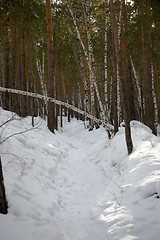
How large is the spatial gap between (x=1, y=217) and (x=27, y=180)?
1.26 m

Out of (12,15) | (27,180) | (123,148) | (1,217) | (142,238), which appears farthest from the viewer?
(12,15)

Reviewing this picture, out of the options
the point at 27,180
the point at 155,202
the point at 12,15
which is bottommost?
the point at 27,180

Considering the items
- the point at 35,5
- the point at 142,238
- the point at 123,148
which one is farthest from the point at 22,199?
the point at 35,5

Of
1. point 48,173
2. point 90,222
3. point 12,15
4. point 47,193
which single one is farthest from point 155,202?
point 12,15

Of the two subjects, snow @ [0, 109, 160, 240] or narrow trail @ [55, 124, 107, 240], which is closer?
snow @ [0, 109, 160, 240]

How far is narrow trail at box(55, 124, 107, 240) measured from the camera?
8.25 feet

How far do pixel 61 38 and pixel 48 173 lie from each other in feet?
40.2

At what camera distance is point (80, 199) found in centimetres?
360

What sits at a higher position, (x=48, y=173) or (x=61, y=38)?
(x=61, y=38)

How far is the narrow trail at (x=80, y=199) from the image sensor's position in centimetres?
251

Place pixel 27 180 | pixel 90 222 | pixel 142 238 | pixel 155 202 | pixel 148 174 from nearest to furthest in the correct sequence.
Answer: pixel 142 238 < pixel 155 202 < pixel 90 222 < pixel 148 174 < pixel 27 180

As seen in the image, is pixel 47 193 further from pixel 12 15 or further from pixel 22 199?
pixel 12 15

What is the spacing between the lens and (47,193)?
3.53 meters

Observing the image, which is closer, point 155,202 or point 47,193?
point 155,202
